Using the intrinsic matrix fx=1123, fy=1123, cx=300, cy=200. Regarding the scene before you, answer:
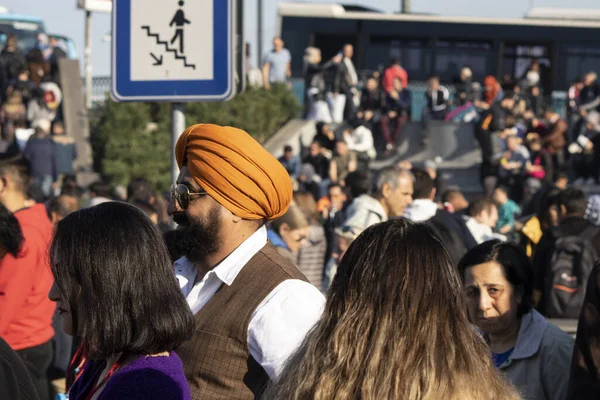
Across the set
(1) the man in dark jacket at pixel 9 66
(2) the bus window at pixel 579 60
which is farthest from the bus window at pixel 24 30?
(2) the bus window at pixel 579 60

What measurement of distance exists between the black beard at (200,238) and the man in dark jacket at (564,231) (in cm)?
438

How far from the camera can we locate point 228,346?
3.14 meters

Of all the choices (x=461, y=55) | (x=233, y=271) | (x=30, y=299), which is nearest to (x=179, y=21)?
(x=233, y=271)

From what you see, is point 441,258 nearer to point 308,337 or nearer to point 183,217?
point 308,337

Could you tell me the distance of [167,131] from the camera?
22109 mm

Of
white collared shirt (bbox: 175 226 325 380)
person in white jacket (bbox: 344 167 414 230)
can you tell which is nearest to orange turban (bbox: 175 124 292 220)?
white collared shirt (bbox: 175 226 325 380)

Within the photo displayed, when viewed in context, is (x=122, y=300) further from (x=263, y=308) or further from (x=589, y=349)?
(x=589, y=349)

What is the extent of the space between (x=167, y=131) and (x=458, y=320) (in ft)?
65.5

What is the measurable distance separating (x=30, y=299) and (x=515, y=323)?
8.71 ft

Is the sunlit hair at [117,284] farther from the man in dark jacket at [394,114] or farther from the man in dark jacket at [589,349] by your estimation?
the man in dark jacket at [394,114]

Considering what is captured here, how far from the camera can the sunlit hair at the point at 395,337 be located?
2340 millimetres

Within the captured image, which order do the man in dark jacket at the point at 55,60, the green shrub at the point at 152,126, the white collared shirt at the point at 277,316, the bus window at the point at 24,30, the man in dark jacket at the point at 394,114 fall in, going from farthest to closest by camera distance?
1. the bus window at the point at 24,30
2. the man in dark jacket at the point at 55,60
3. the man in dark jacket at the point at 394,114
4. the green shrub at the point at 152,126
5. the white collared shirt at the point at 277,316

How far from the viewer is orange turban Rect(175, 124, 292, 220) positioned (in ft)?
11.1

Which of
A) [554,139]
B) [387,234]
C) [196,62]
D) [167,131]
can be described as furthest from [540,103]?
[387,234]
